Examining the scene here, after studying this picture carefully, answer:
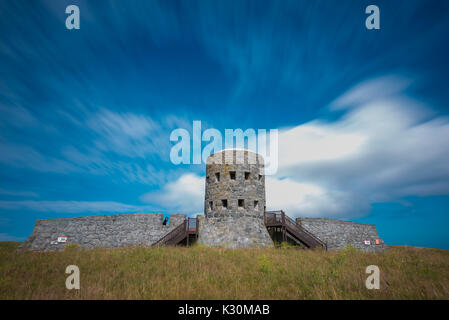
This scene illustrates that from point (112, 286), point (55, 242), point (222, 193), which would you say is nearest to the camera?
point (112, 286)

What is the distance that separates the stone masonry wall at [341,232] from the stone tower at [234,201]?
4.41 metres

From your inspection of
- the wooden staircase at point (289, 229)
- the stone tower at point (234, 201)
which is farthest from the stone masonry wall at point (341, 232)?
the stone tower at point (234, 201)

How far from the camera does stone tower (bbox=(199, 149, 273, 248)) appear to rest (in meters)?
18.5

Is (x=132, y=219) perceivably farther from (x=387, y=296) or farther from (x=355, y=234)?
(x=355, y=234)

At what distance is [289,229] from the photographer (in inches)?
715

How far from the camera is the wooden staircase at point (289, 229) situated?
56.0 feet

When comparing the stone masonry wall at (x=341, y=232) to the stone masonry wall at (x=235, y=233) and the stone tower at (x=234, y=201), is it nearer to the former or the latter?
the stone masonry wall at (x=235, y=233)

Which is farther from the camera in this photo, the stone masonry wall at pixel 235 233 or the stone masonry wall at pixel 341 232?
the stone masonry wall at pixel 341 232

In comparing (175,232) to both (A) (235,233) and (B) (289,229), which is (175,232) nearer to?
(A) (235,233)

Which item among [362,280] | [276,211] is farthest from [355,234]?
[362,280]

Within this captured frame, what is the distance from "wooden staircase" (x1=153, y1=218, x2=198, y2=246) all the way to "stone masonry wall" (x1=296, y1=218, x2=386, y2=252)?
9.28m

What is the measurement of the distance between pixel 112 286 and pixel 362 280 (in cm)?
766

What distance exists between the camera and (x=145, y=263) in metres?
9.73
